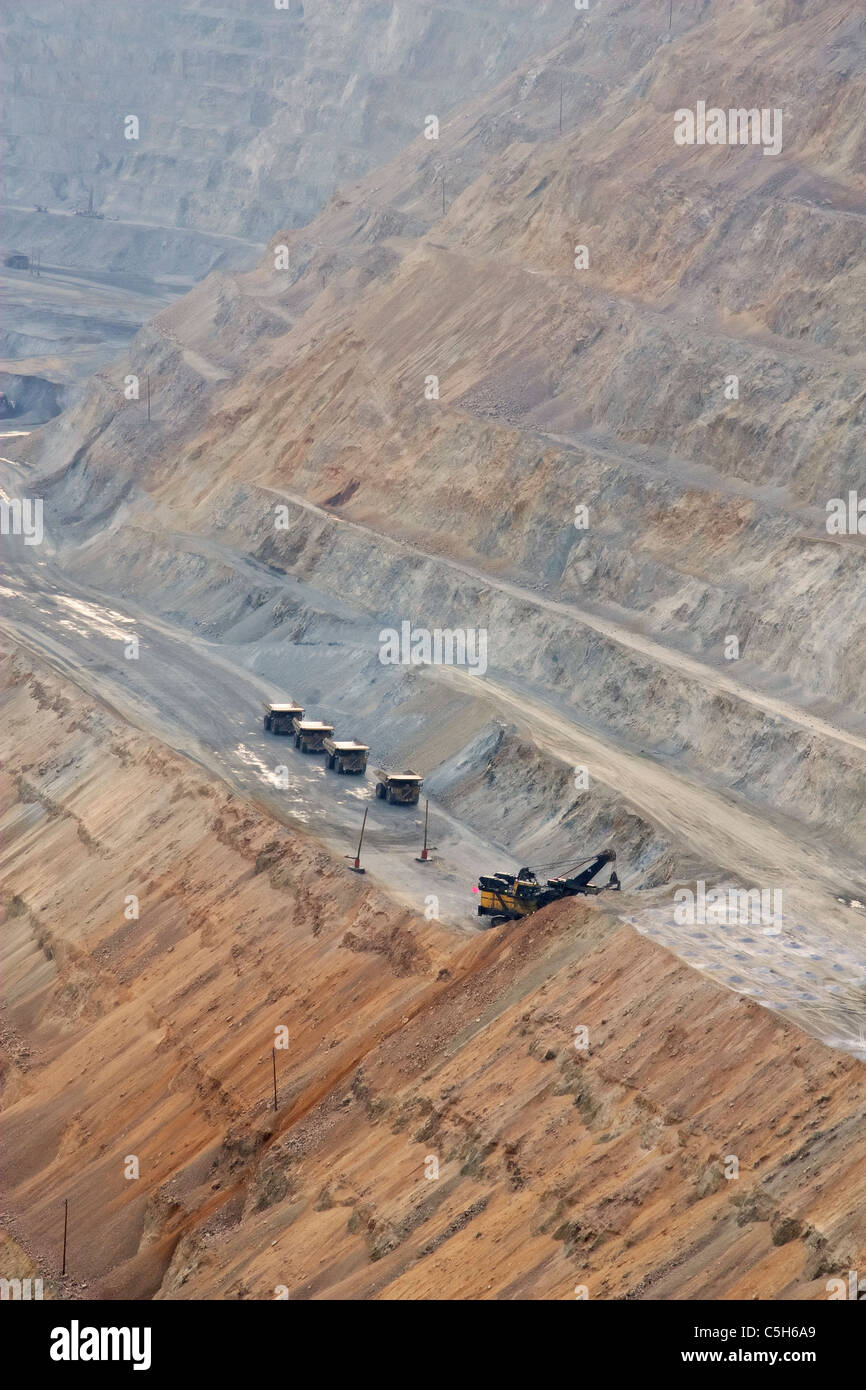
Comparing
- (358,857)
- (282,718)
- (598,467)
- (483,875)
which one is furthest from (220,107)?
(358,857)

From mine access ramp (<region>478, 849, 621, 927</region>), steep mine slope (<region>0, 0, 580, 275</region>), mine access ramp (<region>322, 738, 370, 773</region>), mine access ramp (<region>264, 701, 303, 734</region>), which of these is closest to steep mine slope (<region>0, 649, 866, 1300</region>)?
mine access ramp (<region>478, 849, 621, 927</region>)

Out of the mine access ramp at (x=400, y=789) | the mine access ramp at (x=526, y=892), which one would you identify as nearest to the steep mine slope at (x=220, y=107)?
the mine access ramp at (x=400, y=789)

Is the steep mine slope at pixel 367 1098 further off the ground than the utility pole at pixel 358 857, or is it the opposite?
the utility pole at pixel 358 857

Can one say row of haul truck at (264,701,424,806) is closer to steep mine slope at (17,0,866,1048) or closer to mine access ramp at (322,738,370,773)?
mine access ramp at (322,738,370,773)

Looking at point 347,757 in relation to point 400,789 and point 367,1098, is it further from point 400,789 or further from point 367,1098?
point 367,1098

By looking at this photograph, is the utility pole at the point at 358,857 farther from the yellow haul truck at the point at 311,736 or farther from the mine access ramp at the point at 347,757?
the yellow haul truck at the point at 311,736
